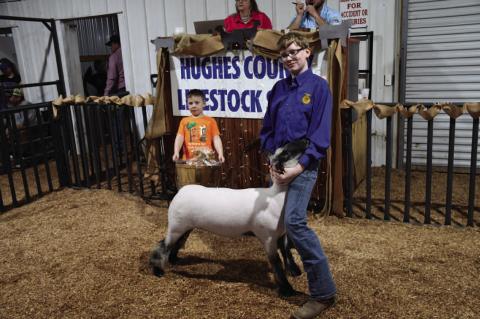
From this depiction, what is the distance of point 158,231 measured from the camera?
4461 millimetres

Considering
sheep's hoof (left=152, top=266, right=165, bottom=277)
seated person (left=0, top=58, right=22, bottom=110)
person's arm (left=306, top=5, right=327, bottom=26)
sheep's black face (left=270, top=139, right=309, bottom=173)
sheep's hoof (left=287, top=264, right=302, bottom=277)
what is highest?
person's arm (left=306, top=5, right=327, bottom=26)

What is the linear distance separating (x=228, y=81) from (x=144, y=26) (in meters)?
3.30

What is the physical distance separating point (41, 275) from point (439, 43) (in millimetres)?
5599

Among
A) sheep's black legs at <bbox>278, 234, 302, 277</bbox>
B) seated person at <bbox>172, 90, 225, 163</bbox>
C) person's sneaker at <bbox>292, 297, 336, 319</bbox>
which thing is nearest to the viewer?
person's sneaker at <bbox>292, 297, 336, 319</bbox>

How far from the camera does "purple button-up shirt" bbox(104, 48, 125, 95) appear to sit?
788cm

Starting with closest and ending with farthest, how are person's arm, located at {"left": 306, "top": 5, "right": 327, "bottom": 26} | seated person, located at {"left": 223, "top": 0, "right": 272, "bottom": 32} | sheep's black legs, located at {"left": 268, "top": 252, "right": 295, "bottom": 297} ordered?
sheep's black legs, located at {"left": 268, "top": 252, "right": 295, "bottom": 297}
person's arm, located at {"left": 306, "top": 5, "right": 327, "bottom": 26}
seated person, located at {"left": 223, "top": 0, "right": 272, "bottom": 32}

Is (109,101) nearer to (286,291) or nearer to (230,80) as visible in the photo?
(230,80)

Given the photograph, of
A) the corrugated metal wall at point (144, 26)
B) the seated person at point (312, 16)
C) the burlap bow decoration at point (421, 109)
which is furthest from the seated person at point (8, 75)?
the burlap bow decoration at point (421, 109)

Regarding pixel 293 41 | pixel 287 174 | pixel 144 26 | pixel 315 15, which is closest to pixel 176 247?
pixel 287 174

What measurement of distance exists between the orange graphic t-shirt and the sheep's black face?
1.65m

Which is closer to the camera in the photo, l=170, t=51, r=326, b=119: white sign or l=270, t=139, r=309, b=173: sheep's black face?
l=270, t=139, r=309, b=173: sheep's black face

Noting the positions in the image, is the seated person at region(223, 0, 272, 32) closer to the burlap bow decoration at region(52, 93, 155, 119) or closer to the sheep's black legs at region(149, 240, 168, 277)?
the burlap bow decoration at region(52, 93, 155, 119)

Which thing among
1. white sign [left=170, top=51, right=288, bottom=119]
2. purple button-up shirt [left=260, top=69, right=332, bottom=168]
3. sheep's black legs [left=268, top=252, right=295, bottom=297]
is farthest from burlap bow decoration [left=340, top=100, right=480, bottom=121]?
sheep's black legs [left=268, top=252, right=295, bottom=297]

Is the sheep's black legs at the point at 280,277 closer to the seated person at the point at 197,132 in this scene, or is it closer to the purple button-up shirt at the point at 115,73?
the seated person at the point at 197,132
